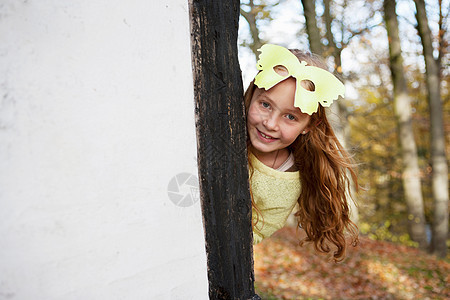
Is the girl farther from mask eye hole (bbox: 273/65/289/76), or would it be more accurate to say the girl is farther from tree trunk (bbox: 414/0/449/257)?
tree trunk (bbox: 414/0/449/257)

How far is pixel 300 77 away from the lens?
1937 mm

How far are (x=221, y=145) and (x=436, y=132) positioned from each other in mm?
8297

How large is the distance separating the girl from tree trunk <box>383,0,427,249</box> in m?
7.69

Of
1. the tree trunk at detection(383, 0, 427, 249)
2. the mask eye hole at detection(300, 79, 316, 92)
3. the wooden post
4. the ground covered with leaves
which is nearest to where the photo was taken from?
the wooden post

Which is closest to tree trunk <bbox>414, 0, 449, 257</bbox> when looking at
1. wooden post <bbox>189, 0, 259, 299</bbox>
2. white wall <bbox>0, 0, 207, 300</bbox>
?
wooden post <bbox>189, 0, 259, 299</bbox>

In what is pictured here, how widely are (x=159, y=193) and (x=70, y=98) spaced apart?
454mm

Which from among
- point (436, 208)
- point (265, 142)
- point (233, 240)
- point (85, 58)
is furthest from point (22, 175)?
point (436, 208)

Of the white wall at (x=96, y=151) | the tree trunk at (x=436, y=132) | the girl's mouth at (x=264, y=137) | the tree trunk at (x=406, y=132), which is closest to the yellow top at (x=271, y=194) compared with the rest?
the girl's mouth at (x=264, y=137)

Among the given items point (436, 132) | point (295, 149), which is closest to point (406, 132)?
point (436, 132)

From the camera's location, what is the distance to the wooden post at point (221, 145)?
149 cm

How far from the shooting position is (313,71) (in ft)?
6.55

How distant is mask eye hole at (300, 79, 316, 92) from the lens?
201 centimetres

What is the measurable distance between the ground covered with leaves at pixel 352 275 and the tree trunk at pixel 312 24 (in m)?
4.16

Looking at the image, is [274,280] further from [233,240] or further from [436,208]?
[233,240]
